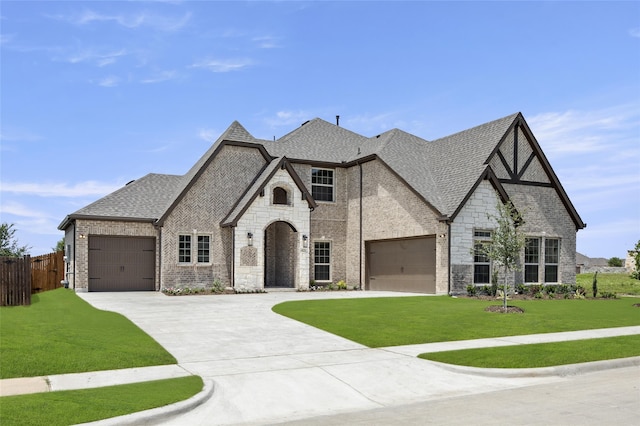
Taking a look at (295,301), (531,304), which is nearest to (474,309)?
(531,304)

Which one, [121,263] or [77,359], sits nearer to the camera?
[77,359]

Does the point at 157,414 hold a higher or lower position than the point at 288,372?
higher

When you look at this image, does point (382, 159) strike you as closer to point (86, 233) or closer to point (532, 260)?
point (532, 260)

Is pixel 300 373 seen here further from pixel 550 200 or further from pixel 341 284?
pixel 550 200

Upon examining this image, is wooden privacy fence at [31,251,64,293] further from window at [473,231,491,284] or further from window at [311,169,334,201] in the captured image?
window at [473,231,491,284]

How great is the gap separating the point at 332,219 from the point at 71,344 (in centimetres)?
2035

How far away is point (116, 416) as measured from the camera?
25.6 ft

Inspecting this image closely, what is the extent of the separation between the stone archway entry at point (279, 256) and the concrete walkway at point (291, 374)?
13.0 m

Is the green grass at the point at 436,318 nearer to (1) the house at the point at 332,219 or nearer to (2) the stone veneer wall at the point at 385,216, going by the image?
(2) the stone veneer wall at the point at 385,216

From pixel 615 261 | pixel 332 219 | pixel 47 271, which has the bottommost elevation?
pixel 615 261

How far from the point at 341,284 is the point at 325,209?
4.21 meters

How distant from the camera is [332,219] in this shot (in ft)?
104

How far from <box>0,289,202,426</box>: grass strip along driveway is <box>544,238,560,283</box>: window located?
70.5ft

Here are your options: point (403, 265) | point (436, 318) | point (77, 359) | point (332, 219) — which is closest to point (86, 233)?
point (332, 219)
